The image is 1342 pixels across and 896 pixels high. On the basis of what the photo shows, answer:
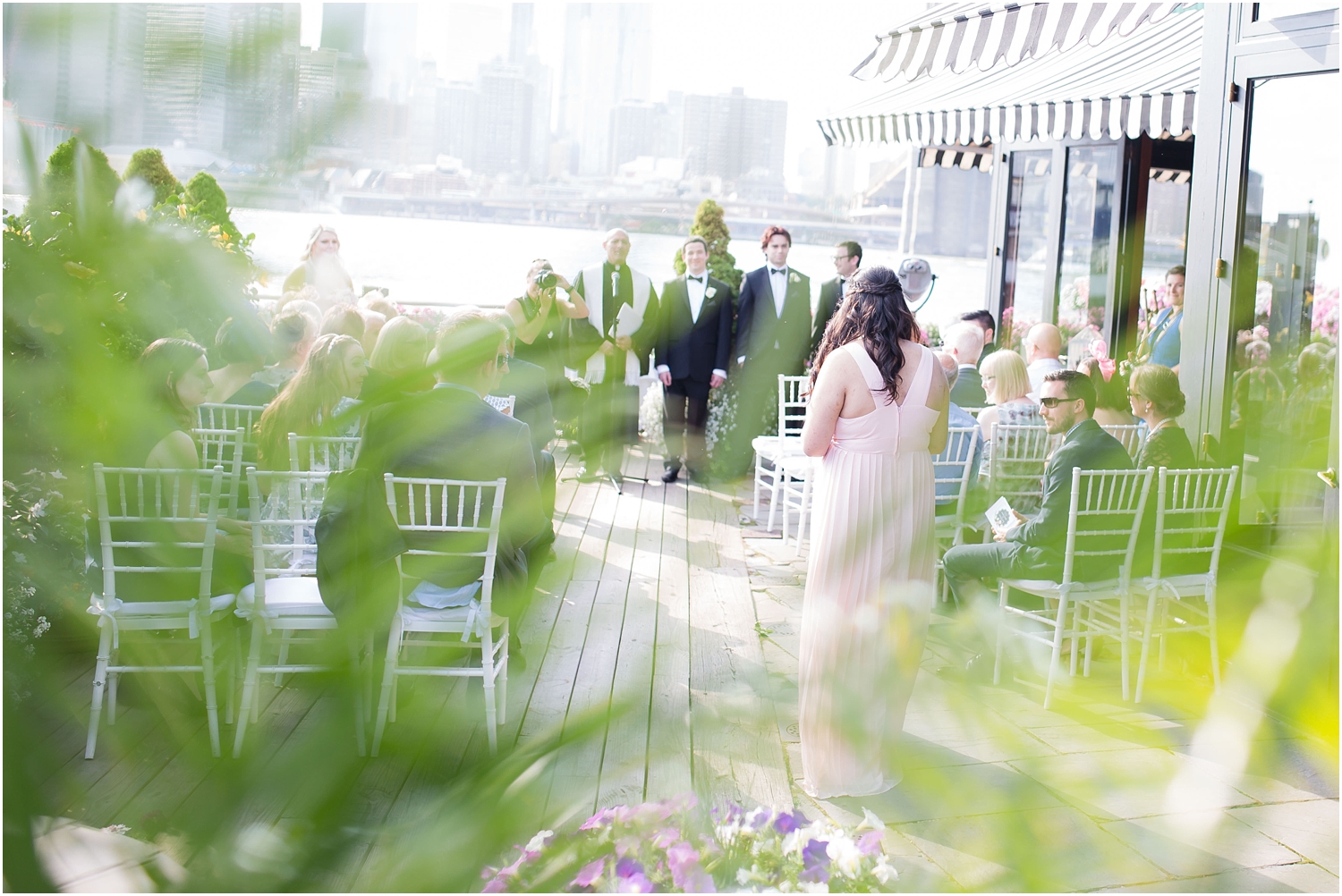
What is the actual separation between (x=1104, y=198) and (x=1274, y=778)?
6.75m

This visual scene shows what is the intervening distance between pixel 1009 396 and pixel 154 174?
4700 mm

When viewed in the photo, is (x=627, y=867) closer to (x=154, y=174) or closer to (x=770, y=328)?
(x=154, y=174)

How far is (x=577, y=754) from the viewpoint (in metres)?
0.38

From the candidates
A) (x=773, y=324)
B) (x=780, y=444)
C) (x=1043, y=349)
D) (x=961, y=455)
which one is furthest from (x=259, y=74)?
(x=773, y=324)

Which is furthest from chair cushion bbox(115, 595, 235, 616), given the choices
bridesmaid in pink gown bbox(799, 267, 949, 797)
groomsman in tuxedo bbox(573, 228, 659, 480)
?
groomsman in tuxedo bbox(573, 228, 659, 480)

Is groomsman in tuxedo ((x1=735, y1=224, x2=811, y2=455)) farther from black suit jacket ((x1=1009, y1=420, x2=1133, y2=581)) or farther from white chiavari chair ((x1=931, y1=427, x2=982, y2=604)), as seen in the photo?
black suit jacket ((x1=1009, y1=420, x2=1133, y2=581))

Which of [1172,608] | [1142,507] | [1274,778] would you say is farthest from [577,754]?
[1172,608]

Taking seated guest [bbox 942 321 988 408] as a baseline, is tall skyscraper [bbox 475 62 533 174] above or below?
below

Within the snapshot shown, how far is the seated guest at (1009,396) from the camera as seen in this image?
465cm

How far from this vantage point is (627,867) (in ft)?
1.49

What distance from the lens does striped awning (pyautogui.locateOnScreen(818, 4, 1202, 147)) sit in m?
4.48

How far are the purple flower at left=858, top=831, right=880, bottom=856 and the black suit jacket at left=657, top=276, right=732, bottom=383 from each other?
636 centimetres

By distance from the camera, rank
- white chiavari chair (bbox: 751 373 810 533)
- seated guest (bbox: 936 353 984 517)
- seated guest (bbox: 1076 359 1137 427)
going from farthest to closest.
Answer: white chiavari chair (bbox: 751 373 810 533), seated guest (bbox: 936 353 984 517), seated guest (bbox: 1076 359 1137 427)

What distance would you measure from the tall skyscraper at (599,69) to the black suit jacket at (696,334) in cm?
664
